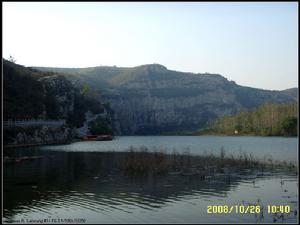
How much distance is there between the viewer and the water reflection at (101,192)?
3416 cm

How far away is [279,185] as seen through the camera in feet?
144

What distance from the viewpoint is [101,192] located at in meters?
41.3

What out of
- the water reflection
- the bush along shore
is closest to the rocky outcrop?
the water reflection

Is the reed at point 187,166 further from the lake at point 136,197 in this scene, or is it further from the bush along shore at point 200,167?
the lake at point 136,197

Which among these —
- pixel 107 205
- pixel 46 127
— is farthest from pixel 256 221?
pixel 46 127

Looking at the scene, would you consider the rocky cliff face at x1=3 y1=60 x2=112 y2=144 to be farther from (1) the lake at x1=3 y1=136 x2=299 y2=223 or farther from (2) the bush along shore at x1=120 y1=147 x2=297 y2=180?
(1) the lake at x1=3 y1=136 x2=299 y2=223

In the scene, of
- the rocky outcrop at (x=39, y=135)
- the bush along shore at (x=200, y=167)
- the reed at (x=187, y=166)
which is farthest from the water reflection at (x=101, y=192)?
the rocky outcrop at (x=39, y=135)

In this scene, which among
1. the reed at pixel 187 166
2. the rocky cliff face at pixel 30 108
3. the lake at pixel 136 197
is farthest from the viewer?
the rocky cliff face at pixel 30 108

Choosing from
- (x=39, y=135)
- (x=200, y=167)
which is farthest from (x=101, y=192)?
(x=39, y=135)

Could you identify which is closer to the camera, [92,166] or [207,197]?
[207,197]

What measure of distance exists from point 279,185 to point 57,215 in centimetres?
2391

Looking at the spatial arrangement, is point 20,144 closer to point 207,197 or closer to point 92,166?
point 92,166

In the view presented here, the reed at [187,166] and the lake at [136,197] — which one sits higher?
the reed at [187,166]

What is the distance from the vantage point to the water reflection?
112ft
